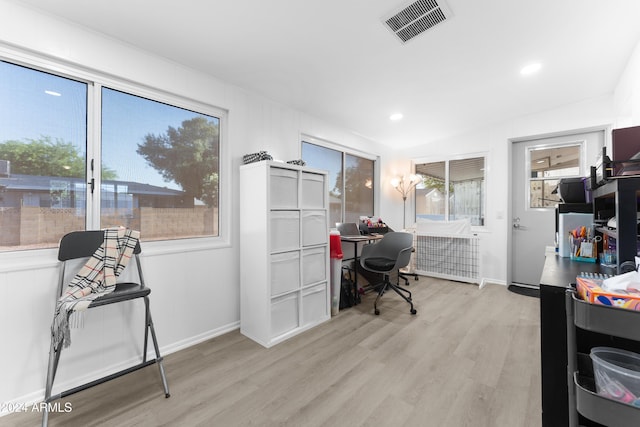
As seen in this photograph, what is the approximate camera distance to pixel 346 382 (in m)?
1.94

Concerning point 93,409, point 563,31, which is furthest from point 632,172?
point 93,409

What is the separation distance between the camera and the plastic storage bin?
2.29ft

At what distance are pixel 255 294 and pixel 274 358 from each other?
22.6 inches

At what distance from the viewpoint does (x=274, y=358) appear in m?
2.24

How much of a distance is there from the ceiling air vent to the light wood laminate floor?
2.62m

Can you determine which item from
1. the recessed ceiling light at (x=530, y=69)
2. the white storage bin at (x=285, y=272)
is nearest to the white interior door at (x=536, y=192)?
the recessed ceiling light at (x=530, y=69)

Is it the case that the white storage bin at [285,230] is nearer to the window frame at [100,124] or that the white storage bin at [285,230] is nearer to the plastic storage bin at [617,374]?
the window frame at [100,124]

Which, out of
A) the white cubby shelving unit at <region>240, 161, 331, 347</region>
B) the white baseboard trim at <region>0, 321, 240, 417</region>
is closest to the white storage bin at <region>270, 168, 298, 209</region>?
the white cubby shelving unit at <region>240, 161, 331, 347</region>

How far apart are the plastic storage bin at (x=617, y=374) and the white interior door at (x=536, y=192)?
4091mm

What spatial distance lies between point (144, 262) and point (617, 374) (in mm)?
2608

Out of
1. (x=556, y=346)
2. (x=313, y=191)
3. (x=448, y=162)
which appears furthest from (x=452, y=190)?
(x=556, y=346)

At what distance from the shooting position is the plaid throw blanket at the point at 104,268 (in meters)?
1.72

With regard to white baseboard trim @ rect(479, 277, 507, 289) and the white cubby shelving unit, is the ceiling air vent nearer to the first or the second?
the white cubby shelving unit

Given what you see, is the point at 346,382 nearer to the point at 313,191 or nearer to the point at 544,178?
the point at 313,191
